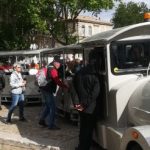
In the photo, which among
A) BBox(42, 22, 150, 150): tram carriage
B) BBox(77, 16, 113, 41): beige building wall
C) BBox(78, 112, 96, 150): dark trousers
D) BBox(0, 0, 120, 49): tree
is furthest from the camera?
BBox(77, 16, 113, 41): beige building wall

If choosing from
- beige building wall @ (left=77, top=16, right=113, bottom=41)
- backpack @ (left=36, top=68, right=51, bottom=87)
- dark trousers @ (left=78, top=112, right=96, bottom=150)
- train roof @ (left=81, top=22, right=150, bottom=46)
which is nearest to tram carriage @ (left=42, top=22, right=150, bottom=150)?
train roof @ (left=81, top=22, right=150, bottom=46)

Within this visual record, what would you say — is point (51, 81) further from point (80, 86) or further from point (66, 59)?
point (80, 86)

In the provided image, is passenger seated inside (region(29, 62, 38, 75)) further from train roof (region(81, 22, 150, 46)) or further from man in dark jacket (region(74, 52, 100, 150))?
train roof (region(81, 22, 150, 46))

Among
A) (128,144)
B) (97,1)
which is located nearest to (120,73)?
(128,144)

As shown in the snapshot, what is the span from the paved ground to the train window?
207 centimetres

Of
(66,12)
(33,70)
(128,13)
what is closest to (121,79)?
(33,70)

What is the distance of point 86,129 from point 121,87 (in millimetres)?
1325

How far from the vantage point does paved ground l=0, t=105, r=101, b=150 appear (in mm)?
9422

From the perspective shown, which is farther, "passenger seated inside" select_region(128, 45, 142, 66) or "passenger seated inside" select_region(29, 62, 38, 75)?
"passenger seated inside" select_region(29, 62, 38, 75)

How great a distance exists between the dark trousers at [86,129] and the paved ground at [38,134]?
0.69 m

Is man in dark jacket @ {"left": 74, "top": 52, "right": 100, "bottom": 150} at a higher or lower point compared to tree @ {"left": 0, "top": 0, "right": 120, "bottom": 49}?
lower

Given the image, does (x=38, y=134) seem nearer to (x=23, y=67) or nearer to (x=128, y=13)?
(x=23, y=67)

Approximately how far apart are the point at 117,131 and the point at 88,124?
100 cm

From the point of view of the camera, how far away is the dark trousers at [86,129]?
326 inches
